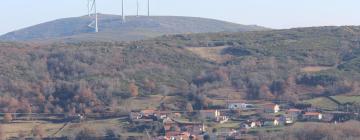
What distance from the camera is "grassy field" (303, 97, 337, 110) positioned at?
45.8m

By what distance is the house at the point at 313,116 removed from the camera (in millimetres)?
42844

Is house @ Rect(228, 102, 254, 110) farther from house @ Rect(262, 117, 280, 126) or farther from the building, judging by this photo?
the building

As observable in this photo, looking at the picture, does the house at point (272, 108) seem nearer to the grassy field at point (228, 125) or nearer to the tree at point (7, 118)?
the grassy field at point (228, 125)

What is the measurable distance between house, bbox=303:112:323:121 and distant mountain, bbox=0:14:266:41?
54309 millimetres

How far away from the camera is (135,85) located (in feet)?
173

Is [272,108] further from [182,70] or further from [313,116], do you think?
[182,70]

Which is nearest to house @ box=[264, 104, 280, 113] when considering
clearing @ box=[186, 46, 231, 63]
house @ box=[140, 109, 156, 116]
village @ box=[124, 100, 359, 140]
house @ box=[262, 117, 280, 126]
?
village @ box=[124, 100, 359, 140]

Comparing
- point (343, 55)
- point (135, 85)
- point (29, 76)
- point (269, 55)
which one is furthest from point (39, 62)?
point (343, 55)

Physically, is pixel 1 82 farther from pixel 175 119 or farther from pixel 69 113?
pixel 175 119

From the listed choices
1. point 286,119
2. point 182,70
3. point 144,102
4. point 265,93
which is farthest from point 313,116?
point 182,70

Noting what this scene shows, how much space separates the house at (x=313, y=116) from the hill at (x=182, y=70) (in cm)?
456

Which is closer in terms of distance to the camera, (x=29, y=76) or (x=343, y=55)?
(x=29, y=76)

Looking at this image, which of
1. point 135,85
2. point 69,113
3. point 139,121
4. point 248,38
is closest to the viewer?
point 139,121

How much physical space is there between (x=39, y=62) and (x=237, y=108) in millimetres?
15354
